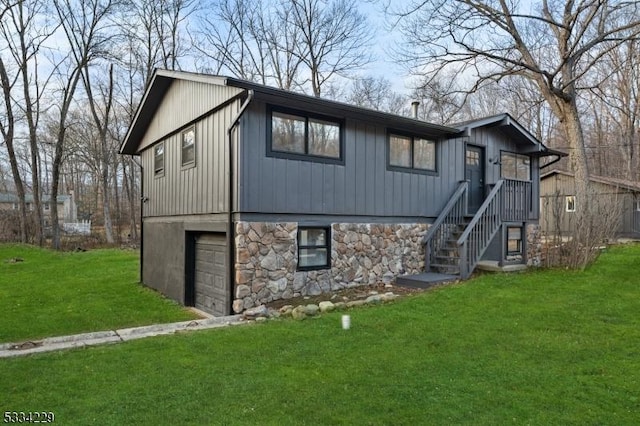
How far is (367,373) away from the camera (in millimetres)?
4059

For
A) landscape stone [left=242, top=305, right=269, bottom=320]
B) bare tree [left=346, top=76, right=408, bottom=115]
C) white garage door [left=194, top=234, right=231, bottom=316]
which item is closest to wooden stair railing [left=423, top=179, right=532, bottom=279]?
landscape stone [left=242, top=305, right=269, bottom=320]

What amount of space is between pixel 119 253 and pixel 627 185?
22.4m

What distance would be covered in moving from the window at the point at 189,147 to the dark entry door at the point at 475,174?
634cm

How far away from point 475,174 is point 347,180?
4419 millimetres

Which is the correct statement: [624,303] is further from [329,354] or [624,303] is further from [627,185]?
[627,185]

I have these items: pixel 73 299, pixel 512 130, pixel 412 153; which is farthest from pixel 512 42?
pixel 73 299

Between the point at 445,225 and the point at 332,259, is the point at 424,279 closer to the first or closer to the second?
the point at 332,259

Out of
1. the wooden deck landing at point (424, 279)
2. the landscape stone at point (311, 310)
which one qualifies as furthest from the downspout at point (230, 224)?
the wooden deck landing at point (424, 279)

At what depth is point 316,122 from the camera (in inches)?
307

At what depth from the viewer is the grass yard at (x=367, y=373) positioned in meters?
3.25

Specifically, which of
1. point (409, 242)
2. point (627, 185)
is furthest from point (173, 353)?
point (627, 185)

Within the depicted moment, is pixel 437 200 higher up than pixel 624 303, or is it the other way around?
pixel 437 200

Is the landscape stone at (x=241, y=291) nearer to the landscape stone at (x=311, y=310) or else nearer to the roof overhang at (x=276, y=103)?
the landscape stone at (x=311, y=310)

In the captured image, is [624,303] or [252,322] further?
[624,303]
